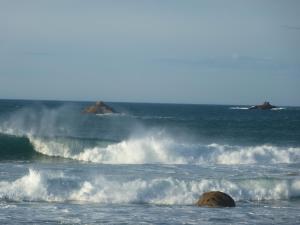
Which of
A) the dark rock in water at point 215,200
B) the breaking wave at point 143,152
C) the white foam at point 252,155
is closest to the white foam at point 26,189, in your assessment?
the dark rock in water at point 215,200

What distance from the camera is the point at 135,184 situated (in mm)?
21125

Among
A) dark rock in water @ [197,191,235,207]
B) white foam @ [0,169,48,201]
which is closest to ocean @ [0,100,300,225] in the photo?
white foam @ [0,169,48,201]

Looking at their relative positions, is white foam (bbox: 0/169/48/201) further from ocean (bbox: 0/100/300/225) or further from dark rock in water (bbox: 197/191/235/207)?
dark rock in water (bbox: 197/191/235/207)

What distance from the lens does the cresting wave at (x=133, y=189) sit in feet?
65.4

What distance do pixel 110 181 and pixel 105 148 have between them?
1179 centimetres

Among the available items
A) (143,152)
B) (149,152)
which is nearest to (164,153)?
(149,152)

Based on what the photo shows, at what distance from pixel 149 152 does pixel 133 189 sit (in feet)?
37.7

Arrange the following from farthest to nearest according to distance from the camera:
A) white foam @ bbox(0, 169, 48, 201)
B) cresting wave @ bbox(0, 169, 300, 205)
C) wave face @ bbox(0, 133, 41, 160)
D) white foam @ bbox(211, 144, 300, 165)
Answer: white foam @ bbox(211, 144, 300, 165), wave face @ bbox(0, 133, 41, 160), cresting wave @ bbox(0, 169, 300, 205), white foam @ bbox(0, 169, 48, 201)

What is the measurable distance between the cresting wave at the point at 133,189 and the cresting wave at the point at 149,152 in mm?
8823

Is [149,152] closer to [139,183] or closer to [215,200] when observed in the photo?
[139,183]

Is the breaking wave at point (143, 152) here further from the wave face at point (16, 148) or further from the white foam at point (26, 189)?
the white foam at point (26, 189)

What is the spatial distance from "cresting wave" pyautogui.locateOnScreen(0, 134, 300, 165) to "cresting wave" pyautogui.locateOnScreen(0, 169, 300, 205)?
28.9ft

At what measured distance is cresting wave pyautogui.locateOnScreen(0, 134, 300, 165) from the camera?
104 ft

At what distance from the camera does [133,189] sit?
68.1 feet
